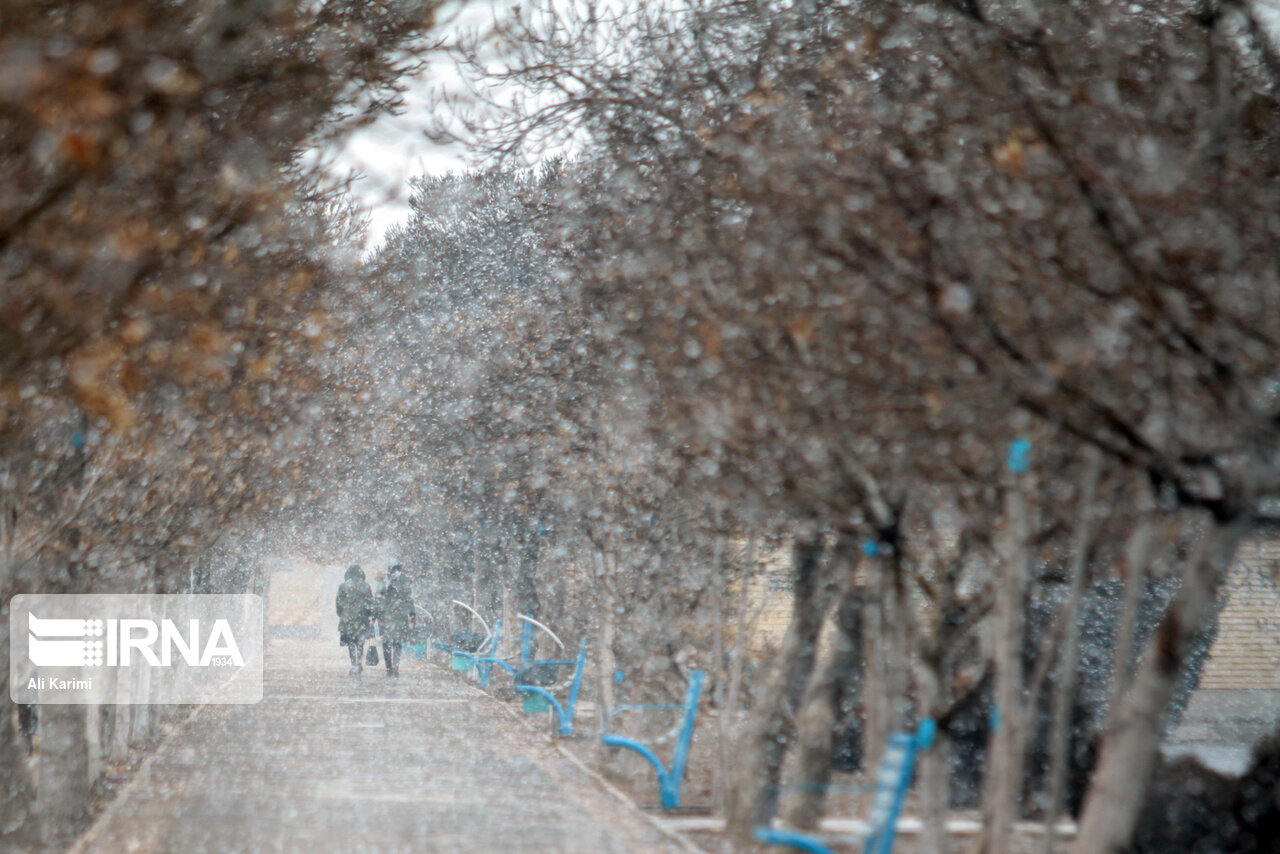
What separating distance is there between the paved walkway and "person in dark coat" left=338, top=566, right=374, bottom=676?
6863 mm

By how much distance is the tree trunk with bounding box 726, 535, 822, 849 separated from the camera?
11.2 meters

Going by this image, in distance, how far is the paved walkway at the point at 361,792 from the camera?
444 inches

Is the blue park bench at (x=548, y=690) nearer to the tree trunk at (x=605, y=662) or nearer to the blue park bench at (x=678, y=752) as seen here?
the tree trunk at (x=605, y=662)

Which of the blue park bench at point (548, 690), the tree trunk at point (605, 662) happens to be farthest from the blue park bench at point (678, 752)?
the blue park bench at point (548, 690)

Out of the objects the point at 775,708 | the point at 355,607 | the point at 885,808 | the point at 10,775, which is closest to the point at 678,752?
the point at 775,708

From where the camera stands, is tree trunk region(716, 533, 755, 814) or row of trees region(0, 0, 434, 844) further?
tree trunk region(716, 533, 755, 814)

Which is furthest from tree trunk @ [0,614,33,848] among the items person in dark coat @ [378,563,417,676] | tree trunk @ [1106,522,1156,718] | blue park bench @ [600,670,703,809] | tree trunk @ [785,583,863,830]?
person in dark coat @ [378,563,417,676]

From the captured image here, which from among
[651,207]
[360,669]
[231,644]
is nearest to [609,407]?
[651,207]

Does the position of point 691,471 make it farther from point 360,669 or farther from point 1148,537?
point 360,669

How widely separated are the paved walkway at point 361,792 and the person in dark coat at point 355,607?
6.86 m

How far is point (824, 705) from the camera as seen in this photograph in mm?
10633

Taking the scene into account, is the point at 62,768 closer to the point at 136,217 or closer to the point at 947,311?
the point at 136,217

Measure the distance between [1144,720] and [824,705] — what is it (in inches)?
172

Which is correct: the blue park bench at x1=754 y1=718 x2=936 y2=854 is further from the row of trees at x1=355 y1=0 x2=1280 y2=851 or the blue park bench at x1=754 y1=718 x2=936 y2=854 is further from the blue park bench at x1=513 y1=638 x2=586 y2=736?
the blue park bench at x1=513 y1=638 x2=586 y2=736
